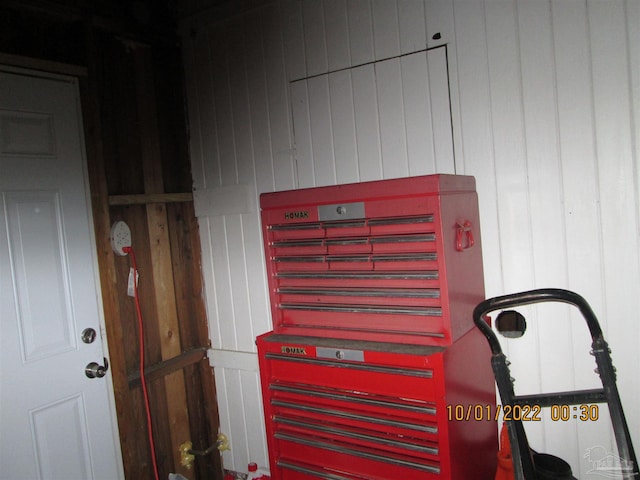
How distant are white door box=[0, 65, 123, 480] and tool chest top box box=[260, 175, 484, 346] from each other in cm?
99

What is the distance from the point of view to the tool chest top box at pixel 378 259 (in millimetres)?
1662

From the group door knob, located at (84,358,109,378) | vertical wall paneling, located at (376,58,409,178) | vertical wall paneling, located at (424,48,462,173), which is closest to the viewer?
vertical wall paneling, located at (424,48,462,173)

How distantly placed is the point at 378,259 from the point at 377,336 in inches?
11.1

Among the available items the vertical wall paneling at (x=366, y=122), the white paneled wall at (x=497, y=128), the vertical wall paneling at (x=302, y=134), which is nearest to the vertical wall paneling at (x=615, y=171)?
the white paneled wall at (x=497, y=128)

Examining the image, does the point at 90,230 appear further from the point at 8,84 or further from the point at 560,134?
the point at 560,134

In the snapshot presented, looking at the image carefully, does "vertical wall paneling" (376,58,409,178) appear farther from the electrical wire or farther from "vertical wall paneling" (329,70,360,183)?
the electrical wire

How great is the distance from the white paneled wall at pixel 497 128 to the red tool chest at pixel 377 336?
9.3 inches

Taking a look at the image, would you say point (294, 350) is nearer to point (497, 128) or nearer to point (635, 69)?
point (497, 128)

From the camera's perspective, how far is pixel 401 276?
5.65 ft

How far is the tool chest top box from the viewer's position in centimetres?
166

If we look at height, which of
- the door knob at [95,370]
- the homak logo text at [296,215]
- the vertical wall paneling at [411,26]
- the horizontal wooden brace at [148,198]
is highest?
the vertical wall paneling at [411,26]

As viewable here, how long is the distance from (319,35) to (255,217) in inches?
38.5

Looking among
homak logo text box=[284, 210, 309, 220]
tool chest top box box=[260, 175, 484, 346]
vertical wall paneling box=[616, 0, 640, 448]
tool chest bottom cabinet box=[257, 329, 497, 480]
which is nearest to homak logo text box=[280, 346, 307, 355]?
tool chest bottom cabinet box=[257, 329, 497, 480]

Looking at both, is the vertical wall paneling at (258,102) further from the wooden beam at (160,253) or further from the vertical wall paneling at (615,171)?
the vertical wall paneling at (615,171)
